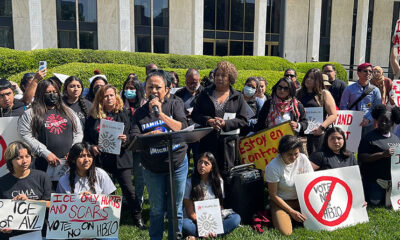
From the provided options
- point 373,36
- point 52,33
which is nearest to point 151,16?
point 52,33

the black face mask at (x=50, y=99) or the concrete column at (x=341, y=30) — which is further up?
the concrete column at (x=341, y=30)

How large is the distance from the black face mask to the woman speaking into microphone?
1.36m

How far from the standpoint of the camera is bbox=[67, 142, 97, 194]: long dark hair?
4262mm

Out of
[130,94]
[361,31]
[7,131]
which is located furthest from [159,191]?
[361,31]

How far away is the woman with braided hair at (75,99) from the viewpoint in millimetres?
5043

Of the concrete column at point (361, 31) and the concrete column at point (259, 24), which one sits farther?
the concrete column at point (361, 31)

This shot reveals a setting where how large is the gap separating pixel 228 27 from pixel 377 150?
983 inches

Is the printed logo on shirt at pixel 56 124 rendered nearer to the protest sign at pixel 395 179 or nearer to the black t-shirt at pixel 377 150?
the black t-shirt at pixel 377 150

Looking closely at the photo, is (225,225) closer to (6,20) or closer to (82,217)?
(82,217)

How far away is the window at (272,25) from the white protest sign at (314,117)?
26.7 meters

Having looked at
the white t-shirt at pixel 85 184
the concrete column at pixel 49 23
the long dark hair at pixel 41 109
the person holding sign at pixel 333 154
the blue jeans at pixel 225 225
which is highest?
the concrete column at pixel 49 23

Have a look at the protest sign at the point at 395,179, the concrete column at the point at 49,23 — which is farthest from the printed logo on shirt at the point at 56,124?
the concrete column at the point at 49,23

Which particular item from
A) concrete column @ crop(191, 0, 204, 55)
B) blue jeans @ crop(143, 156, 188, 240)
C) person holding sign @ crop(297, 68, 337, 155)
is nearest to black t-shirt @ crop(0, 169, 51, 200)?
blue jeans @ crop(143, 156, 188, 240)

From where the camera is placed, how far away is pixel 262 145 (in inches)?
222
